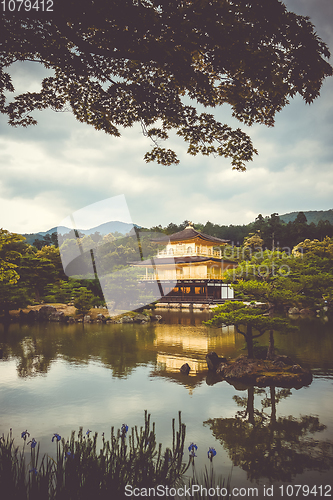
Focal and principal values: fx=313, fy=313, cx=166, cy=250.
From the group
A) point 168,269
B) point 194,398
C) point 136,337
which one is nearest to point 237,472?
point 194,398

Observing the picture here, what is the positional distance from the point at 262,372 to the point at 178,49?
23.4 feet

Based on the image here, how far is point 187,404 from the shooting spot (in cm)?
620

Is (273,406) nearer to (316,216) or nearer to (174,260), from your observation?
(174,260)

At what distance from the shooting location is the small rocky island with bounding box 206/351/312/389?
7434mm

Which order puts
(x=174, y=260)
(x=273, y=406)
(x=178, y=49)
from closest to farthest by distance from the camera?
(x=178, y=49) < (x=273, y=406) < (x=174, y=260)

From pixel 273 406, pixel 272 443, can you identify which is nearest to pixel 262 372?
pixel 273 406

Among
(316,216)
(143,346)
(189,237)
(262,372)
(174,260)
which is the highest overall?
(316,216)

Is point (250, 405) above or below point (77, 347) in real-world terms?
above

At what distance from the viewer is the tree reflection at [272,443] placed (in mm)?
4086

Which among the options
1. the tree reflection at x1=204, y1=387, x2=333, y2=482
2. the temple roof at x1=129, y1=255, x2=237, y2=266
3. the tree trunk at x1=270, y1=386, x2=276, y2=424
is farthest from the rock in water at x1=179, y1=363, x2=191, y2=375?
the temple roof at x1=129, y1=255, x2=237, y2=266

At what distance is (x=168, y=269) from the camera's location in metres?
34.3

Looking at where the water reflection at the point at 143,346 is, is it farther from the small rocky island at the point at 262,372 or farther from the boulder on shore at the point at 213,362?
the small rocky island at the point at 262,372

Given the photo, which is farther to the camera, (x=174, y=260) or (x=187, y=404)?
(x=174, y=260)

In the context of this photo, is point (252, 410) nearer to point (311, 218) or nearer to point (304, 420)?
point (304, 420)
